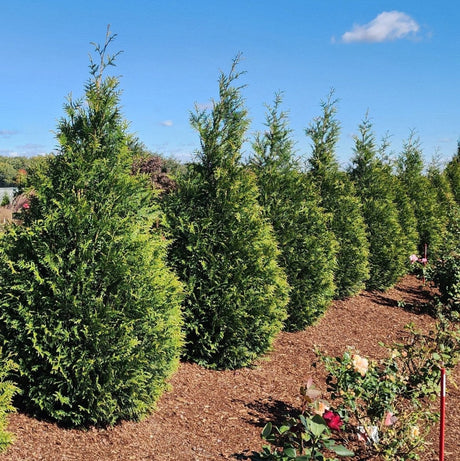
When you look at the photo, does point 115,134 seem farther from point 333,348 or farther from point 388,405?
point 333,348

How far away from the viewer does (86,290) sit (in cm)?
434

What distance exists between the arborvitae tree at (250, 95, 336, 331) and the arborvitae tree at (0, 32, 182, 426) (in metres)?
3.57

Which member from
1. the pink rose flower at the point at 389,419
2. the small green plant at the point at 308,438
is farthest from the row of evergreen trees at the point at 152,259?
the pink rose flower at the point at 389,419

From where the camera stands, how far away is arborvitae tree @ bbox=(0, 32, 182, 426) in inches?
169

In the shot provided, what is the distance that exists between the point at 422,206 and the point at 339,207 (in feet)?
21.5

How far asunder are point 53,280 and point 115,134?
59.3 inches

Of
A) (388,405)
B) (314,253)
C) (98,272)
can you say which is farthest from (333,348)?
(98,272)

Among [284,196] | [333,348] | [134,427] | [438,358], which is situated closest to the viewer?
[134,427]

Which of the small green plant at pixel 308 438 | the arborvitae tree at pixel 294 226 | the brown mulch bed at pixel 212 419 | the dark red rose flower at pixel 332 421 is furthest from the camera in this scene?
the arborvitae tree at pixel 294 226

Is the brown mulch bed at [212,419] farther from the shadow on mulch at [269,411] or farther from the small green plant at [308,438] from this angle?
the small green plant at [308,438]

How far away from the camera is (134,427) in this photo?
15.1 feet

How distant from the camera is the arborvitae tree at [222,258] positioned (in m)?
6.09

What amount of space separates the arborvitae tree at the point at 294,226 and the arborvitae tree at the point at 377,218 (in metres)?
3.49

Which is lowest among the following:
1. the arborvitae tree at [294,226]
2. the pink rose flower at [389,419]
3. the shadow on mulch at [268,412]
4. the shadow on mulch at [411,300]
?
the shadow on mulch at [268,412]
